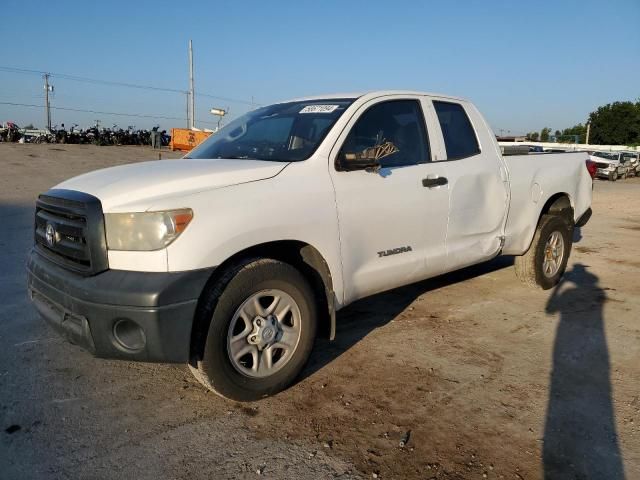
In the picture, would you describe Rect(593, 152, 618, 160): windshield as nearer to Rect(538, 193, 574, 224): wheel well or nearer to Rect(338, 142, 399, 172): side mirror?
Rect(538, 193, 574, 224): wheel well

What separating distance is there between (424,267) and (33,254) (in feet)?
8.98

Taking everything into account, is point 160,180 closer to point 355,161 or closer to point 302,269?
point 302,269

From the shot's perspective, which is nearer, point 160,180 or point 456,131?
point 160,180

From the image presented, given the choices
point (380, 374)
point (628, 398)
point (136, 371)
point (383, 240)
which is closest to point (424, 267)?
point (383, 240)

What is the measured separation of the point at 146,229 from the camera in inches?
106

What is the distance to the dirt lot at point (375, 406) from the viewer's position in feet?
8.30

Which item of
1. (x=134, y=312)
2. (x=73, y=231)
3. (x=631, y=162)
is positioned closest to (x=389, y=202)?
(x=134, y=312)

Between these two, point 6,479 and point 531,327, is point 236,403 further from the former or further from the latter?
point 531,327

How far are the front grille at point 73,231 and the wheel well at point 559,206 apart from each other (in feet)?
14.6

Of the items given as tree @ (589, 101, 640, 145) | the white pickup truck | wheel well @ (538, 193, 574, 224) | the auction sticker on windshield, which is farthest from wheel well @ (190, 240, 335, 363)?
tree @ (589, 101, 640, 145)

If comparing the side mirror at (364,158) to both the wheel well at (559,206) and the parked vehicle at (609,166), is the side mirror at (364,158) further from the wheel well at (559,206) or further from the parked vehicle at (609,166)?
the parked vehicle at (609,166)

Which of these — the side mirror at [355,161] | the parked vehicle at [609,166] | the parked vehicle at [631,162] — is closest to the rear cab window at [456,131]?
the side mirror at [355,161]

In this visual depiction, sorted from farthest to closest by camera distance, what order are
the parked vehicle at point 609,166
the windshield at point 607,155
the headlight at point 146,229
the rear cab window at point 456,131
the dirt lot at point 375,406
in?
1. the windshield at point 607,155
2. the parked vehicle at point 609,166
3. the rear cab window at point 456,131
4. the headlight at point 146,229
5. the dirt lot at point 375,406

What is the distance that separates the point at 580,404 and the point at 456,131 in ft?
8.12
